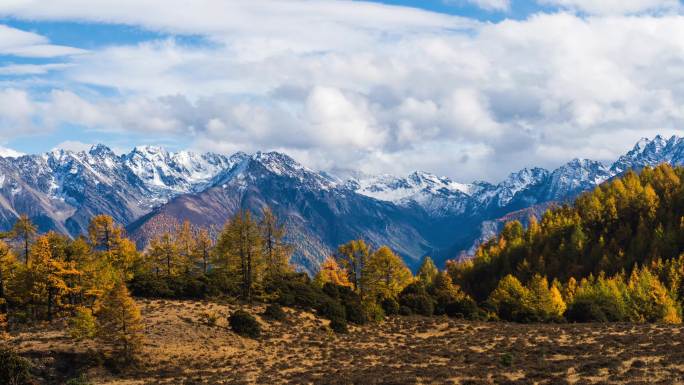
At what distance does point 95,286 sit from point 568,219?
129 m

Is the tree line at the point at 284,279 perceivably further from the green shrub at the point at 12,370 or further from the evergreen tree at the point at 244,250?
the green shrub at the point at 12,370

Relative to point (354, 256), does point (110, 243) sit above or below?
above

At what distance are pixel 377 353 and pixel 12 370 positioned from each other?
102 feet

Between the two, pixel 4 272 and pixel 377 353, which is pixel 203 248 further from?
pixel 377 353

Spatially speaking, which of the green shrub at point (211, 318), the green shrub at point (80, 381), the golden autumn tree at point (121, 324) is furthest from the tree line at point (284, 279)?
the green shrub at point (211, 318)

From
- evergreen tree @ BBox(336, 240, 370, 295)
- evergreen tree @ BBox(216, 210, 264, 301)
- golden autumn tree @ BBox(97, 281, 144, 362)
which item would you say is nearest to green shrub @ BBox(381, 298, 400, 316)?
evergreen tree @ BBox(336, 240, 370, 295)

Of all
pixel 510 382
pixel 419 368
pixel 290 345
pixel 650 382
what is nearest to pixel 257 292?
pixel 290 345

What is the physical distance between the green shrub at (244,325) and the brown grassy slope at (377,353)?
3.01ft

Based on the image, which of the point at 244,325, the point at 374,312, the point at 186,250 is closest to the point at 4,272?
the point at 244,325

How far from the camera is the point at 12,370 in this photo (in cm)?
4338

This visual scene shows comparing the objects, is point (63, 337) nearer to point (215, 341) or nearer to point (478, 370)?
point (215, 341)

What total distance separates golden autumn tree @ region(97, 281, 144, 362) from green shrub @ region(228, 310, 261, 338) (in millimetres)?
12405

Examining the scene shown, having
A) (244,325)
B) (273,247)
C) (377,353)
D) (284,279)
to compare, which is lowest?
(377,353)

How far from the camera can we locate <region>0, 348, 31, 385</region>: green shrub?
43.2 metres
